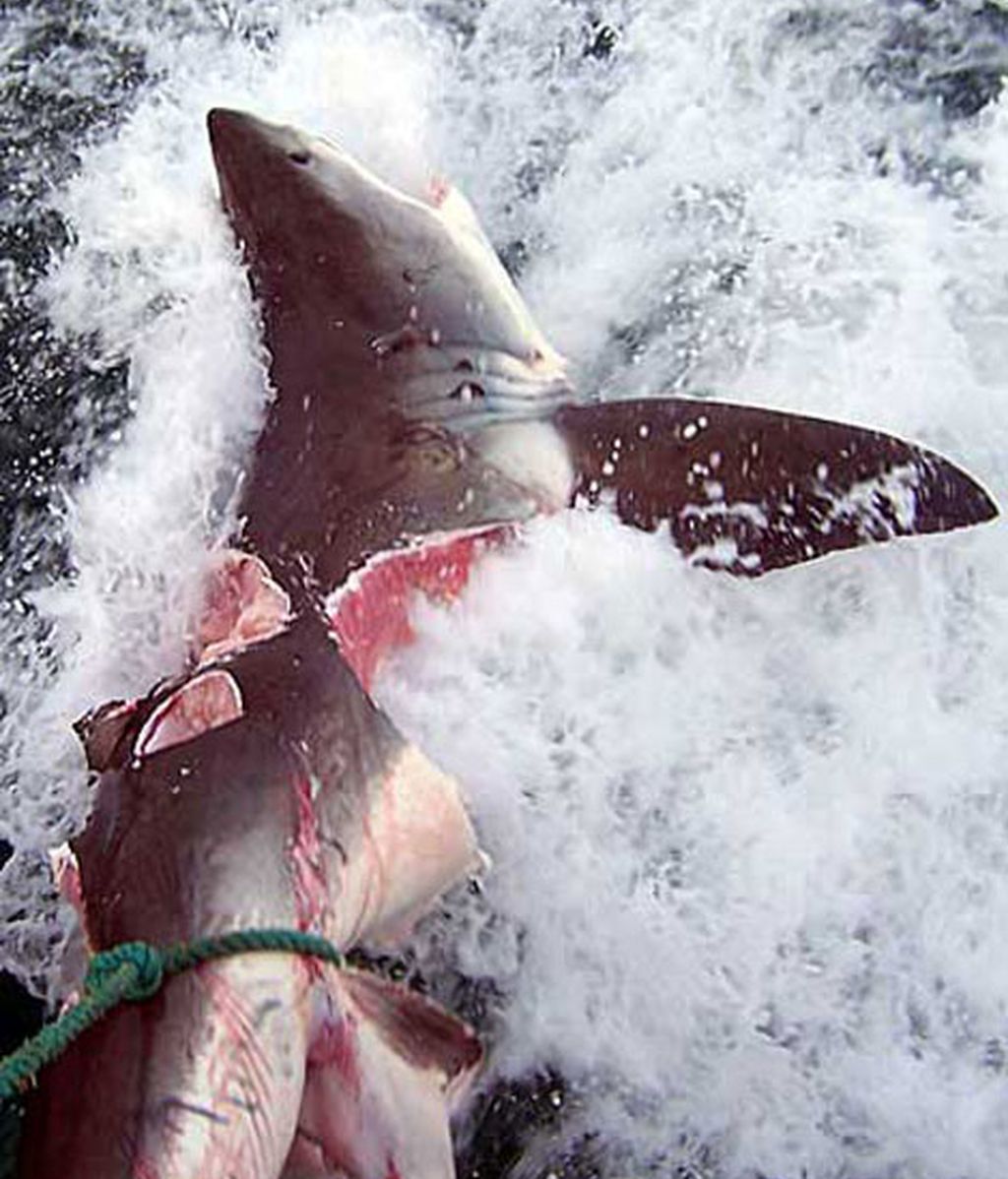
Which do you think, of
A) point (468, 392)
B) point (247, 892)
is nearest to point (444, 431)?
point (468, 392)

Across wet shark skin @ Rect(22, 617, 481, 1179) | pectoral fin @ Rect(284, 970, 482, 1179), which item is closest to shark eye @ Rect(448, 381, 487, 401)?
wet shark skin @ Rect(22, 617, 481, 1179)

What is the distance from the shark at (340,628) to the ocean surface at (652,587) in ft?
0.49

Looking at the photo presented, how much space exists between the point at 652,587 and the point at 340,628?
2.19 feet

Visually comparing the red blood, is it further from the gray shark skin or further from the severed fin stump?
the severed fin stump

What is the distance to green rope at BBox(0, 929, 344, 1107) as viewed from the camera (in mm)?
1938

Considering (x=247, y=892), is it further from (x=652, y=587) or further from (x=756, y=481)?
(x=756, y=481)

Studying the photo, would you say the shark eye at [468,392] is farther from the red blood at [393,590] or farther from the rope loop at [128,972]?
the rope loop at [128,972]

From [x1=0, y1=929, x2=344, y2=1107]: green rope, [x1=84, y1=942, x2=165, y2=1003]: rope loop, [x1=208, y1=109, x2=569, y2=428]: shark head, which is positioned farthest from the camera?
[x1=208, y1=109, x2=569, y2=428]: shark head

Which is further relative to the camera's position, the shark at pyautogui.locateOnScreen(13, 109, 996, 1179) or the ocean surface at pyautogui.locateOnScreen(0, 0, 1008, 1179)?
the ocean surface at pyautogui.locateOnScreen(0, 0, 1008, 1179)

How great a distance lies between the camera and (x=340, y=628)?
8.98 feet

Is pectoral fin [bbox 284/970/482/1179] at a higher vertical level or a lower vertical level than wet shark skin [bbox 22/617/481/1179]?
lower

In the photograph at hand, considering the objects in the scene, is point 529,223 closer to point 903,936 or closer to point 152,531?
point 152,531

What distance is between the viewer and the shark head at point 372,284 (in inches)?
123

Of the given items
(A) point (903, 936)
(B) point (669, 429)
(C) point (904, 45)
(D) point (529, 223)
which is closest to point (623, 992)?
(A) point (903, 936)
